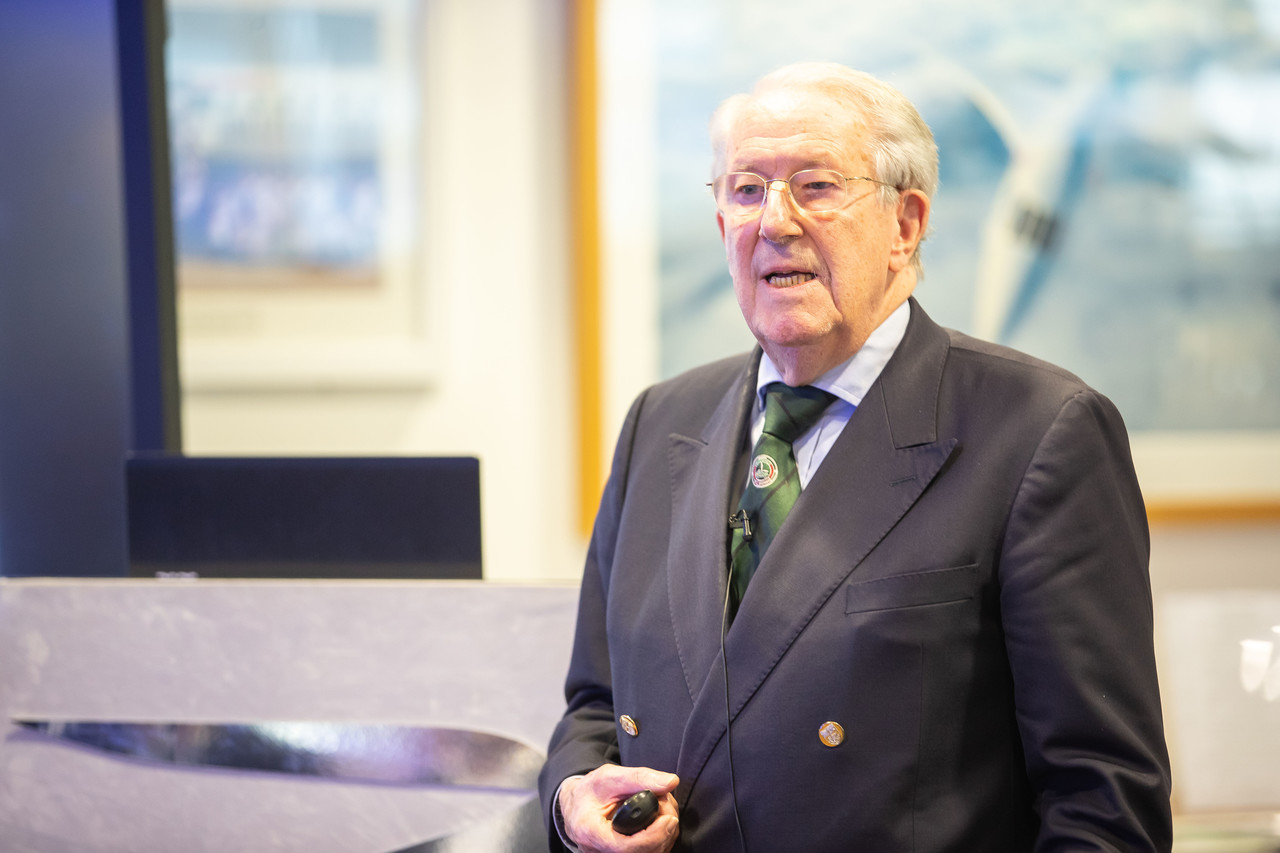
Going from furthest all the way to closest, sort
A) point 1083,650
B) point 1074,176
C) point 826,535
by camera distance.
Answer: point 1074,176 < point 826,535 < point 1083,650

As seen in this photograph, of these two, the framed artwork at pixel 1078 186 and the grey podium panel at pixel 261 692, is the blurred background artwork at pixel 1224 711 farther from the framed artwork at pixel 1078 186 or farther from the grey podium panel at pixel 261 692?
the grey podium panel at pixel 261 692

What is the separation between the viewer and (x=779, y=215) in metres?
1.12

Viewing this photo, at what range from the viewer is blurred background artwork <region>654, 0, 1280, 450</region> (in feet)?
7.98

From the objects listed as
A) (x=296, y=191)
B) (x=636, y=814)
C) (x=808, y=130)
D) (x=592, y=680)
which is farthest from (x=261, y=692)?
(x=296, y=191)

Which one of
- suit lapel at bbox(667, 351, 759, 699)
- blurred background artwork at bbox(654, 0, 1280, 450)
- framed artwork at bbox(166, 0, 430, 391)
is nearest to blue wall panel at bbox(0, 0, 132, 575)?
framed artwork at bbox(166, 0, 430, 391)

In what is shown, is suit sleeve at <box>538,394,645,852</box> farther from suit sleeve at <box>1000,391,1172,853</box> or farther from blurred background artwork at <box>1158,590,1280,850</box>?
blurred background artwork at <box>1158,590,1280,850</box>

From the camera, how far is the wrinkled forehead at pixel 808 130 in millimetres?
1118

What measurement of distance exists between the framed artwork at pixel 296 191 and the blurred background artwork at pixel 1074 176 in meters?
0.59

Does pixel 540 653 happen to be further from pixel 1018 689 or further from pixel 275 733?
pixel 1018 689

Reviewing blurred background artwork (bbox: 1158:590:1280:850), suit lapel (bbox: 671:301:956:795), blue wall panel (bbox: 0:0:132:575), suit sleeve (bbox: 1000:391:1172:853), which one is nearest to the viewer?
suit sleeve (bbox: 1000:391:1172:853)

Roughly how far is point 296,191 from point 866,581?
1788 mm

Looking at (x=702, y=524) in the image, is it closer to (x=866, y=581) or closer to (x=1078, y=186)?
(x=866, y=581)

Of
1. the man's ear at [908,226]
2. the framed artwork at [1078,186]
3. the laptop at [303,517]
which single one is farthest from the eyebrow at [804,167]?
the framed artwork at [1078,186]

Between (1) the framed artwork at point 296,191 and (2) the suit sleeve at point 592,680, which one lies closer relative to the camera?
(2) the suit sleeve at point 592,680
